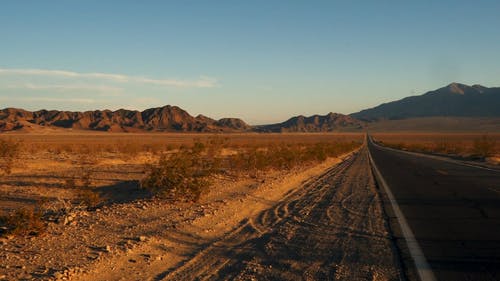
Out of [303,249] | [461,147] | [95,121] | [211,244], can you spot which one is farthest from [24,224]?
[95,121]

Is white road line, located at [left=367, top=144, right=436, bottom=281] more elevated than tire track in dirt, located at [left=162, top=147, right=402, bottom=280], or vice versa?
white road line, located at [left=367, top=144, right=436, bottom=281]

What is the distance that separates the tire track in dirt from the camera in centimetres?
680

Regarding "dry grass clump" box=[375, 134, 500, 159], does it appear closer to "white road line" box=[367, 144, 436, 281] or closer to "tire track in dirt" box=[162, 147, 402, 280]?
"white road line" box=[367, 144, 436, 281]

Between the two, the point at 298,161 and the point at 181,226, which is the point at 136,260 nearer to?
the point at 181,226

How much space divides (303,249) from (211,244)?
5.84 feet

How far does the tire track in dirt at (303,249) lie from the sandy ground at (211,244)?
16 millimetres

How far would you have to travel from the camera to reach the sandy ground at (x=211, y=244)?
22.4 feet

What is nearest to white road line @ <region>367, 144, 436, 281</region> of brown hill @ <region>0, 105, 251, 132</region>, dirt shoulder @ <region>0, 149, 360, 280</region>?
dirt shoulder @ <region>0, 149, 360, 280</region>

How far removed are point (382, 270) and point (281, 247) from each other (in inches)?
81.3

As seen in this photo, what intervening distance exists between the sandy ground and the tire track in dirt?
0.02 m

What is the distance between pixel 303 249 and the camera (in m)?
8.25

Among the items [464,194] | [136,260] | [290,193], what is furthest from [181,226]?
[464,194]

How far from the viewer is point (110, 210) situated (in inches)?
463

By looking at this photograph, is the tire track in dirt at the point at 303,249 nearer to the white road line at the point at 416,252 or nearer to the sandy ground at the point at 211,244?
the sandy ground at the point at 211,244
